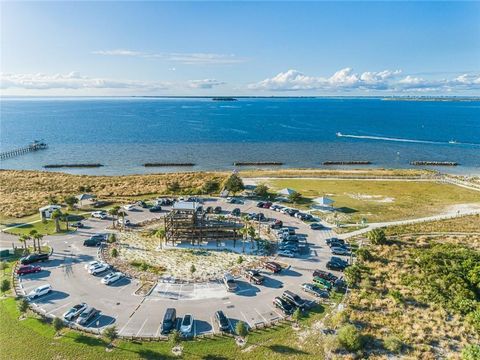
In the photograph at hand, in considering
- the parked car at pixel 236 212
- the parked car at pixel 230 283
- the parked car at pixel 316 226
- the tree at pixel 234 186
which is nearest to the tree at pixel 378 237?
the parked car at pixel 316 226

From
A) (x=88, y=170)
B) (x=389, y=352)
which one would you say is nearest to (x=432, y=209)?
(x=389, y=352)

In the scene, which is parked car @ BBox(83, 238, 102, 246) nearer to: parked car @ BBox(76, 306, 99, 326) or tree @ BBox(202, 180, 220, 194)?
parked car @ BBox(76, 306, 99, 326)

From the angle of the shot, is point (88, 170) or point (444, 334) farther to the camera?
point (88, 170)

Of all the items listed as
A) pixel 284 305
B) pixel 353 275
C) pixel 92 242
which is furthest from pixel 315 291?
pixel 92 242

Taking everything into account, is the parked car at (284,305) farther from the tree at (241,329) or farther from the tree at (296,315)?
the tree at (241,329)

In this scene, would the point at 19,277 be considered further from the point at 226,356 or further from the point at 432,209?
the point at 432,209
